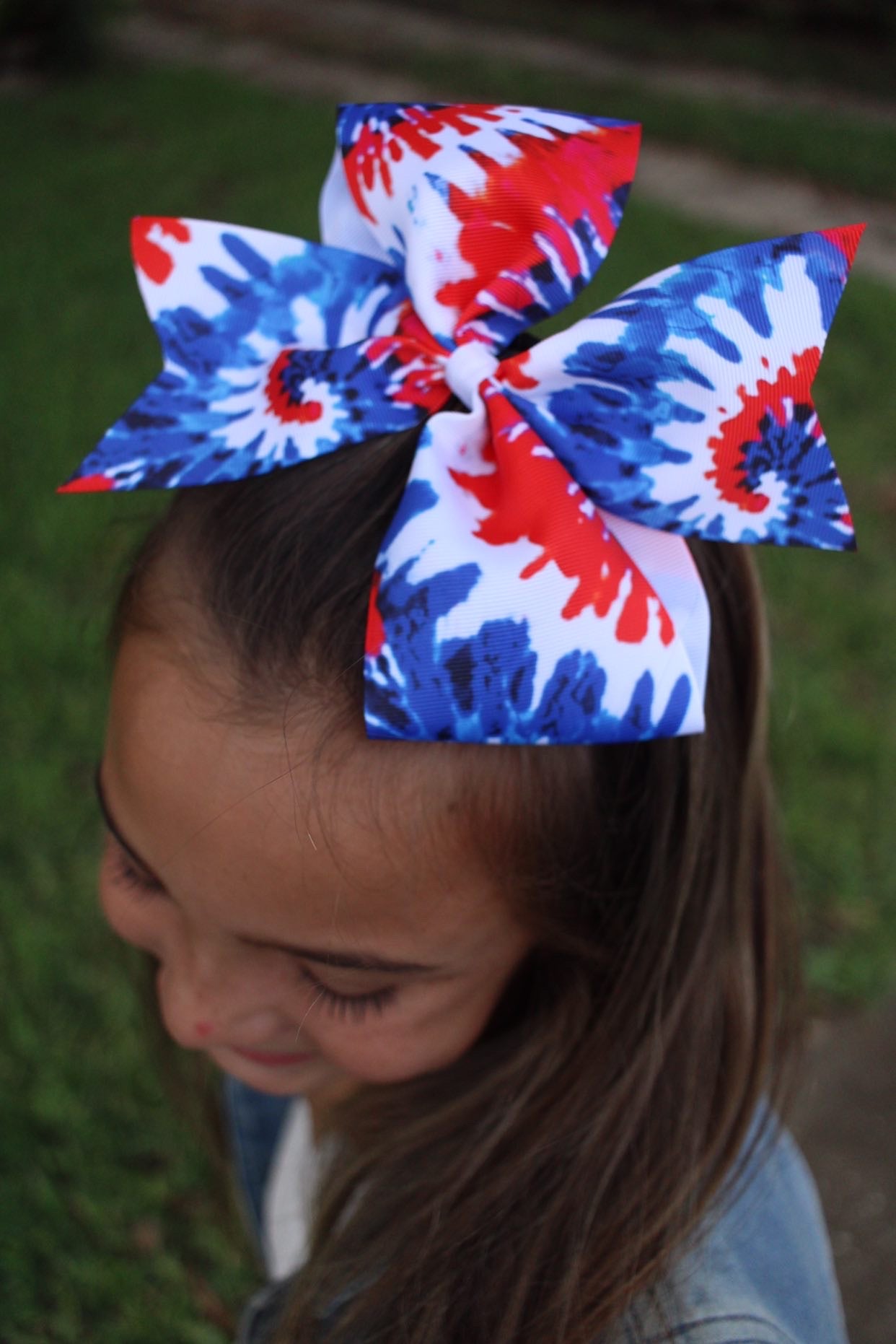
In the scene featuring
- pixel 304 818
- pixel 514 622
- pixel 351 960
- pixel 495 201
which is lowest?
pixel 351 960

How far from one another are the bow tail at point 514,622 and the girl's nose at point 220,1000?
13.4 inches

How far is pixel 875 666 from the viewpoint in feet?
10.6

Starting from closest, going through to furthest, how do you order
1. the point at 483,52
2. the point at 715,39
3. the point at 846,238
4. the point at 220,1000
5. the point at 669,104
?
the point at 846,238 < the point at 220,1000 < the point at 669,104 < the point at 483,52 < the point at 715,39

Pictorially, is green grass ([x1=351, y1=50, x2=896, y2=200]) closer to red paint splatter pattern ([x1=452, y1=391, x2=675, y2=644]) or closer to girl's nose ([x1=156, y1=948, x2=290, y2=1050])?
red paint splatter pattern ([x1=452, y1=391, x2=675, y2=644])

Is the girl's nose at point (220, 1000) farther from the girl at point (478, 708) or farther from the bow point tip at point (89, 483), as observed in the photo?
the bow point tip at point (89, 483)

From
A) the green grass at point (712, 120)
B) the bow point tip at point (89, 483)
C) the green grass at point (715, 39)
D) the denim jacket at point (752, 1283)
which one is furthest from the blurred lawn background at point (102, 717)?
the green grass at point (715, 39)

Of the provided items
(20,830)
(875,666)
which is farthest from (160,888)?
(875,666)

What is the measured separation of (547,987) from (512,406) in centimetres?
63

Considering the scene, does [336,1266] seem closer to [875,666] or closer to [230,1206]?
A: [230,1206]

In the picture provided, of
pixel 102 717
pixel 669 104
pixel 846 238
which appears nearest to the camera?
pixel 846 238

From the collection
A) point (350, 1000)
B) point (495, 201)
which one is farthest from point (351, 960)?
point (495, 201)

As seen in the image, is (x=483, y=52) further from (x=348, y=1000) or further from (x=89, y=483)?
(x=348, y=1000)

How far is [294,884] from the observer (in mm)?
1032

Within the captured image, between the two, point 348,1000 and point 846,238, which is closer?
point 846,238
